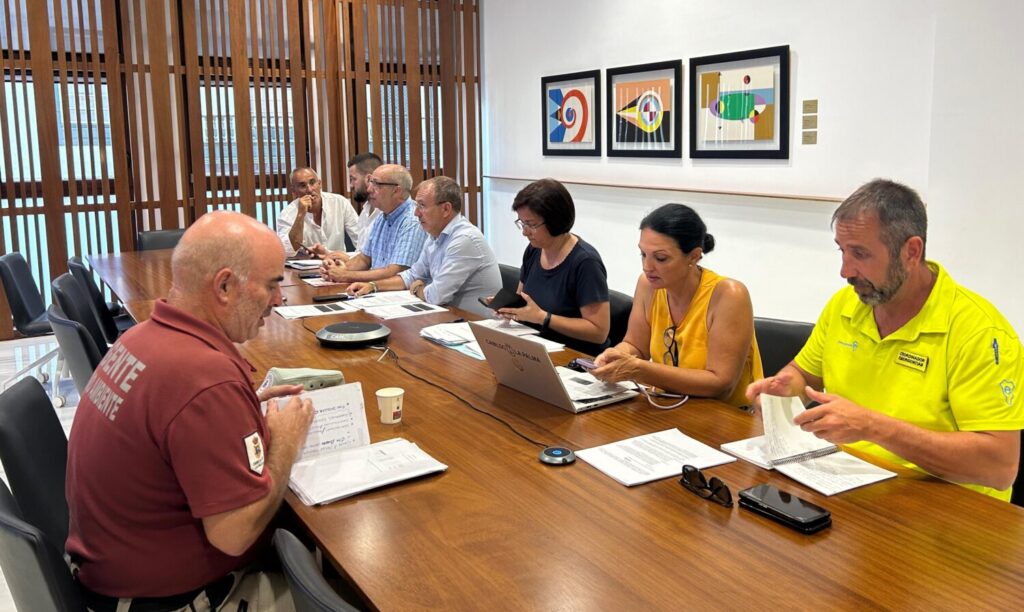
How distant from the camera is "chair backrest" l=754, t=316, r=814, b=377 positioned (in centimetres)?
284

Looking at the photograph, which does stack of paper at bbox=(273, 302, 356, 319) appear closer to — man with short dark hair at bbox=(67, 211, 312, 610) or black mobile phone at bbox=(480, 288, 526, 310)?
black mobile phone at bbox=(480, 288, 526, 310)

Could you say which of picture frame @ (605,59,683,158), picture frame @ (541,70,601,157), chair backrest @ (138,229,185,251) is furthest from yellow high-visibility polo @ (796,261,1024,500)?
chair backrest @ (138,229,185,251)

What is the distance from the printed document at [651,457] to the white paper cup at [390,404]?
56 centimetres

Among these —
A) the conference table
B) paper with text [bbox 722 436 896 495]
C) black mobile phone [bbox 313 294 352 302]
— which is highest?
black mobile phone [bbox 313 294 352 302]

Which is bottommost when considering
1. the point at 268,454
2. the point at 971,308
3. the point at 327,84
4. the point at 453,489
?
the point at 453,489

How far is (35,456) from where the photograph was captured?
6.75 feet

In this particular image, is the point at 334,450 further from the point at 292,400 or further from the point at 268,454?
the point at 268,454

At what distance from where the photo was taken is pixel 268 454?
180 cm

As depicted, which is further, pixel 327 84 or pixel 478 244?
pixel 327 84

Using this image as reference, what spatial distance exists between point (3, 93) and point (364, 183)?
3.07m

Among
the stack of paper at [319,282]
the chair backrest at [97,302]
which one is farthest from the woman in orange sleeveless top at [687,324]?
the chair backrest at [97,302]

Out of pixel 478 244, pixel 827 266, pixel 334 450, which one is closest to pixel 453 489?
pixel 334 450

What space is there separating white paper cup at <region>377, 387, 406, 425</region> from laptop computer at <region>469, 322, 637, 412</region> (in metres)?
0.38

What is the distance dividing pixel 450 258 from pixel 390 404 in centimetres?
203
